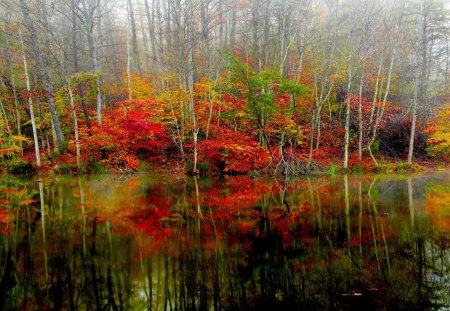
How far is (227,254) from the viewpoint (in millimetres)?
5039

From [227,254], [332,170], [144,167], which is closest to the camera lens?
[227,254]

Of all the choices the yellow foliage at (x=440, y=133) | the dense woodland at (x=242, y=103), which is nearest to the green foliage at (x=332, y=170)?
the dense woodland at (x=242, y=103)

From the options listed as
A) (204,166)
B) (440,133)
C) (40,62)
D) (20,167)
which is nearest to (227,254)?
(204,166)

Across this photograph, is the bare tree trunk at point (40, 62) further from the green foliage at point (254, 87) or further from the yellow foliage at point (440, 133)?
the yellow foliage at point (440, 133)

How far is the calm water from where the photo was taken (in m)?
3.69

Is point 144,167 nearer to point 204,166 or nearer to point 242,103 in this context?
point 204,166

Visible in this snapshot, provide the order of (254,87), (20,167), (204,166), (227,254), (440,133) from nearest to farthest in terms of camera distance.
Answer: (227,254)
(254,87)
(204,166)
(20,167)
(440,133)

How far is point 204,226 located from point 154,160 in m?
13.6

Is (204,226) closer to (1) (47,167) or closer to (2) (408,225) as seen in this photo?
(2) (408,225)


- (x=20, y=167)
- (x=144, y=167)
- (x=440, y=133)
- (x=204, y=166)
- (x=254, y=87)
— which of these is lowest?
(x=144, y=167)

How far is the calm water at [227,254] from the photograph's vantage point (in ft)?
12.1

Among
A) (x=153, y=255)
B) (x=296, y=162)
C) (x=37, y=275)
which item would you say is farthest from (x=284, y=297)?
(x=296, y=162)

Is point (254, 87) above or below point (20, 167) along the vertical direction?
above

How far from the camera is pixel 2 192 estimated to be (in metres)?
11.9
